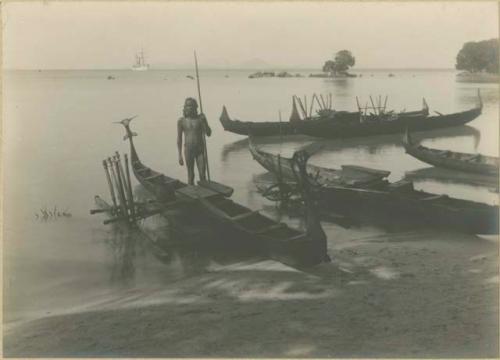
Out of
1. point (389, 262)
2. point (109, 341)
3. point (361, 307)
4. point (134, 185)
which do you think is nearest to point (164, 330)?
point (109, 341)

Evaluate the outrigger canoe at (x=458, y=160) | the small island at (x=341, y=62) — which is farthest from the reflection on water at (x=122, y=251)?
the outrigger canoe at (x=458, y=160)

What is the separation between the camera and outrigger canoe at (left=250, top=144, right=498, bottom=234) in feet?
28.5

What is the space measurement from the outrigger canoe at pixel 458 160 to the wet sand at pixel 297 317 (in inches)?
247

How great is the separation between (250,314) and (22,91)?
6068 mm

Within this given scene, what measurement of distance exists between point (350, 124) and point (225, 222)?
584 inches

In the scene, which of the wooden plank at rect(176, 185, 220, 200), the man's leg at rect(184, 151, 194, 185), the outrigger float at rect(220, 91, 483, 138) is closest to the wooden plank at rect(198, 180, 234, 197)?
the wooden plank at rect(176, 185, 220, 200)

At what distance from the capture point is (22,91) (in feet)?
29.5

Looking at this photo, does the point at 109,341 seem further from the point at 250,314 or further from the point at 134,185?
the point at 134,185

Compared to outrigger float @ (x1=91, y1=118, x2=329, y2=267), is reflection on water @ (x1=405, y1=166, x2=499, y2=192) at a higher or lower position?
lower

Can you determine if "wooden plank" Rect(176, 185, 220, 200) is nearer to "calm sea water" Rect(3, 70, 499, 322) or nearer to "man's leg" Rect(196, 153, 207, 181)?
"man's leg" Rect(196, 153, 207, 181)

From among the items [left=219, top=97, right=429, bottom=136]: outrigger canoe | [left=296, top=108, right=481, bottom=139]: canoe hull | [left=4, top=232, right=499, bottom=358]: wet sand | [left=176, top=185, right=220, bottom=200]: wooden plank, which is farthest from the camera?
[left=219, top=97, right=429, bottom=136]: outrigger canoe

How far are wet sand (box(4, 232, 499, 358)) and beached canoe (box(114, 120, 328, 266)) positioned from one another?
0.42 metres

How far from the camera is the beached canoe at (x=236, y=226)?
705 cm

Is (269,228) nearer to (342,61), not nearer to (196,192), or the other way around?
(196,192)
